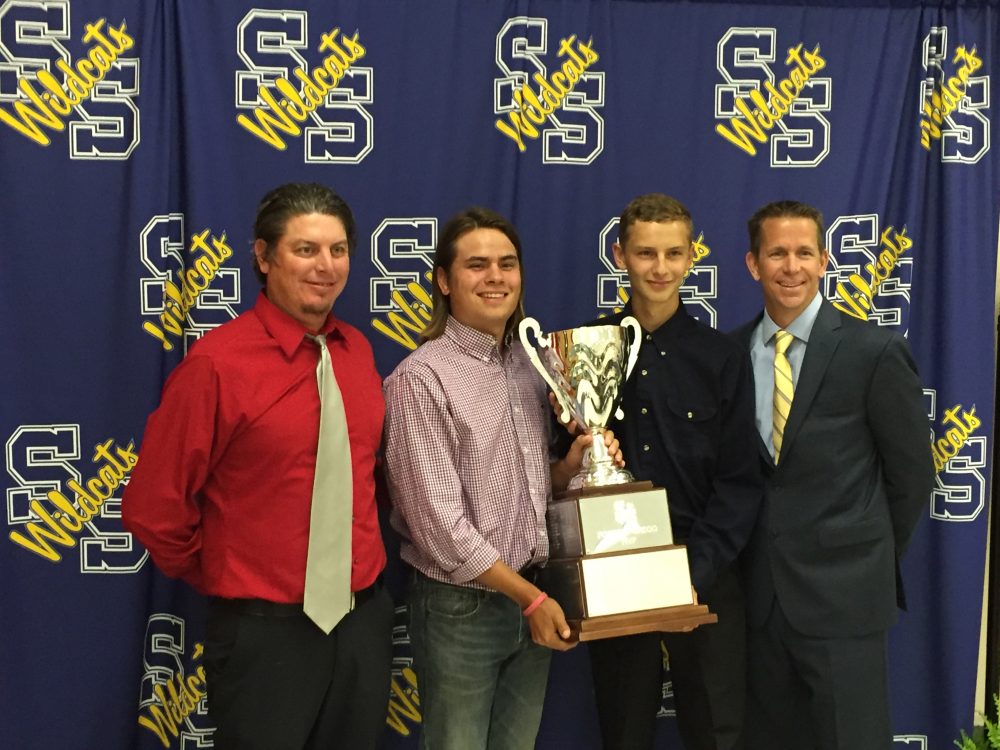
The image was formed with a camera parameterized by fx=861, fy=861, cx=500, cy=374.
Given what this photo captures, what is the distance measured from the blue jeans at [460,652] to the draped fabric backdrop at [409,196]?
0.52 m

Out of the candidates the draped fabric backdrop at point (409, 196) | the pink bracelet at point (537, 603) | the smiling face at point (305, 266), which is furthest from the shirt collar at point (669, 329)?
the smiling face at point (305, 266)

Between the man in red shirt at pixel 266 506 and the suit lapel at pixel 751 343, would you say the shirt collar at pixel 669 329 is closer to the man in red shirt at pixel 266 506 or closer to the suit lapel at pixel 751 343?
the suit lapel at pixel 751 343

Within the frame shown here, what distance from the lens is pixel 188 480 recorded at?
5.89 feet

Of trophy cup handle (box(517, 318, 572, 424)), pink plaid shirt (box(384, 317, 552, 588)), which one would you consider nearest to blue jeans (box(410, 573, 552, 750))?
pink plaid shirt (box(384, 317, 552, 588))

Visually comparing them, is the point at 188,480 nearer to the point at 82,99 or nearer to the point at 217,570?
the point at 217,570

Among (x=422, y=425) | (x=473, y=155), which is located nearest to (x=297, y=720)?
(x=422, y=425)

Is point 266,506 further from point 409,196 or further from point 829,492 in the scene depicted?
point 829,492

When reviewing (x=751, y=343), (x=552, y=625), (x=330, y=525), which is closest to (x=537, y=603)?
(x=552, y=625)

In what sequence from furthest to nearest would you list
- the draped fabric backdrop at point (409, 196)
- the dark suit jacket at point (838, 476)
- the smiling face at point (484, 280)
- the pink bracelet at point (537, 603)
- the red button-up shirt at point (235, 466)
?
the draped fabric backdrop at point (409, 196) < the dark suit jacket at point (838, 476) < the smiling face at point (484, 280) < the pink bracelet at point (537, 603) < the red button-up shirt at point (235, 466)

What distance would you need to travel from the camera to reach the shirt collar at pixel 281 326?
1.87 metres

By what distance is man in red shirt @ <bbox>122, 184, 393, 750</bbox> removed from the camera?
1.79 metres

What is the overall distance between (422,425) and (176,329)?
3.09ft

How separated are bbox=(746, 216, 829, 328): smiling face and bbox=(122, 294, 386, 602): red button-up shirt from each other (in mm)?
1184

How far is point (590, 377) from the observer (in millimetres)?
1952
